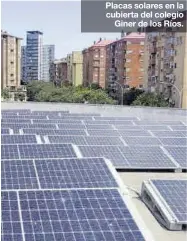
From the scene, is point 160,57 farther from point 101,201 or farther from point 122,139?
point 101,201

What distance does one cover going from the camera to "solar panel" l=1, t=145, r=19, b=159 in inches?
421

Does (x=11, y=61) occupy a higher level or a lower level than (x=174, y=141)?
higher

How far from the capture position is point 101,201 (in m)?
7.78

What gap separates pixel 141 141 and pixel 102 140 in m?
1.34

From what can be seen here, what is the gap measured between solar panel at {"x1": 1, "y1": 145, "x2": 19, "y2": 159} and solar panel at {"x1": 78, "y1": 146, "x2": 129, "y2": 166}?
81.8 inches

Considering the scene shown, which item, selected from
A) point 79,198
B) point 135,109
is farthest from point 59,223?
point 135,109

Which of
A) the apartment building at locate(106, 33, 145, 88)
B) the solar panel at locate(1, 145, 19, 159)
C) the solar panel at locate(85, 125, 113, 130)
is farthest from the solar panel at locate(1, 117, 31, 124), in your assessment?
the apartment building at locate(106, 33, 145, 88)

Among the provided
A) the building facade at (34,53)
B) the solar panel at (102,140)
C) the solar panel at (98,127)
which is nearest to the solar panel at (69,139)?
the solar panel at (102,140)

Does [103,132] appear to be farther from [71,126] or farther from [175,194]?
[175,194]

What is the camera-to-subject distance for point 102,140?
14.0 metres

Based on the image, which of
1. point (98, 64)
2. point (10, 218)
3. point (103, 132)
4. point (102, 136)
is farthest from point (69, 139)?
point (98, 64)

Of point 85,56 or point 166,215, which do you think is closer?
point 166,215

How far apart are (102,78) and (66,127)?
6520 centimetres

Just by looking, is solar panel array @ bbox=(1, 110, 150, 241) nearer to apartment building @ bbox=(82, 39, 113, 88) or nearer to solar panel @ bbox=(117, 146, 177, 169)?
solar panel @ bbox=(117, 146, 177, 169)
